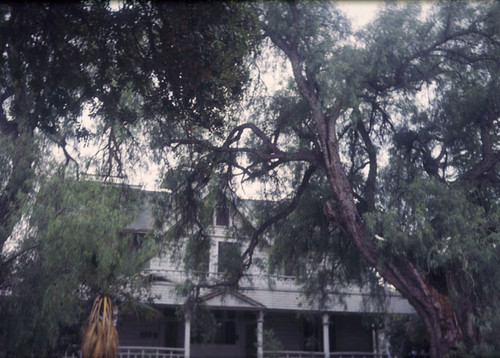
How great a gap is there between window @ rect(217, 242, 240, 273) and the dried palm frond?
5.38 meters

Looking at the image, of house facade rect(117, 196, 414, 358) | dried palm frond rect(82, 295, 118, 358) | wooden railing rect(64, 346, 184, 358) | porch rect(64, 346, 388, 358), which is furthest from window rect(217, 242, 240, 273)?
dried palm frond rect(82, 295, 118, 358)

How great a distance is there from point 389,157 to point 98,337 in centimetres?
996

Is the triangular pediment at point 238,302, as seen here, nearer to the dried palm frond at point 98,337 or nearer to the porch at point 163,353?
the porch at point 163,353

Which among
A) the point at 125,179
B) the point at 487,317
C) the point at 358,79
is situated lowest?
the point at 487,317

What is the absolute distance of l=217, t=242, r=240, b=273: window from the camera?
57.6ft

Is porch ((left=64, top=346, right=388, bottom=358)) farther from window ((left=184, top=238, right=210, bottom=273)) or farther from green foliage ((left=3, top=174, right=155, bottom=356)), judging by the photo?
green foliage ((left=3, top=174, right=155, bottom=356))

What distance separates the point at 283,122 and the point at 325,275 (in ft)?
19.0

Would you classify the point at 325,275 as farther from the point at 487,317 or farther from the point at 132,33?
the point at 132,33

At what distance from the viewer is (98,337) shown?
1235 cm

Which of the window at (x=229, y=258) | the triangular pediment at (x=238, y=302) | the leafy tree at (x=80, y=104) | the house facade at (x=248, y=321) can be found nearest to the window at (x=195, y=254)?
the window at (x=229, y=258)

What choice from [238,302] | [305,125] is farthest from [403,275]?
[238,302]

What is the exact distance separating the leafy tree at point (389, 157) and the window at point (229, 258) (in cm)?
89

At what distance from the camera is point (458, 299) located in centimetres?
1227

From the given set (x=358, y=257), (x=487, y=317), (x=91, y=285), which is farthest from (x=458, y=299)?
(x=91, y=285)
